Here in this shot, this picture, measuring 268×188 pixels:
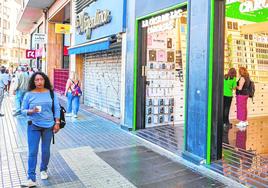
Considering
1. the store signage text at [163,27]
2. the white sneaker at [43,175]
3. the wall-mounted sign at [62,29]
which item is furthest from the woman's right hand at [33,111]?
the wall-mounted sign at [62,29]

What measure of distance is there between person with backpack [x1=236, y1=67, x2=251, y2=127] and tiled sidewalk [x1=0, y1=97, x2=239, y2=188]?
3.48 metres

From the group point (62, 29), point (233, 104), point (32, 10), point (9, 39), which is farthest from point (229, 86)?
point (9, 39)

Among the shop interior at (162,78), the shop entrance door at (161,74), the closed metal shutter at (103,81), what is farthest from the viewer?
the closed metal shutter at (103,81)

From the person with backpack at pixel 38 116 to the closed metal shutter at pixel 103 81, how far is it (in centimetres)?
597

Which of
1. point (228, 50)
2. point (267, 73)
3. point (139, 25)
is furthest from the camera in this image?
point (267, 73)

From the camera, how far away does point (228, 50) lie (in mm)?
10320

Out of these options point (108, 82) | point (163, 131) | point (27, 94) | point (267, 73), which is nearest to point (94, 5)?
point (108, 82)

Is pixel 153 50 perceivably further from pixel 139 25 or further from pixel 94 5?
pixel 94 5

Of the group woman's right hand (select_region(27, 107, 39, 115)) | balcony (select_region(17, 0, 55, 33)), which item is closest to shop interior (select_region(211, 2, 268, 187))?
woman's right hand (select_region(27, 107, 39, 115))

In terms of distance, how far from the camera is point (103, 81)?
481 inches

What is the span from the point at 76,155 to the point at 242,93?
5.37 m

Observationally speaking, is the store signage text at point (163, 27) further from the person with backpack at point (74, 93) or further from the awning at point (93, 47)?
the person with backpack at point (74, 93)

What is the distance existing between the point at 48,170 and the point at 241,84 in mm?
6115

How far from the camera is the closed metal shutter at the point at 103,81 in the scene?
432 inches
